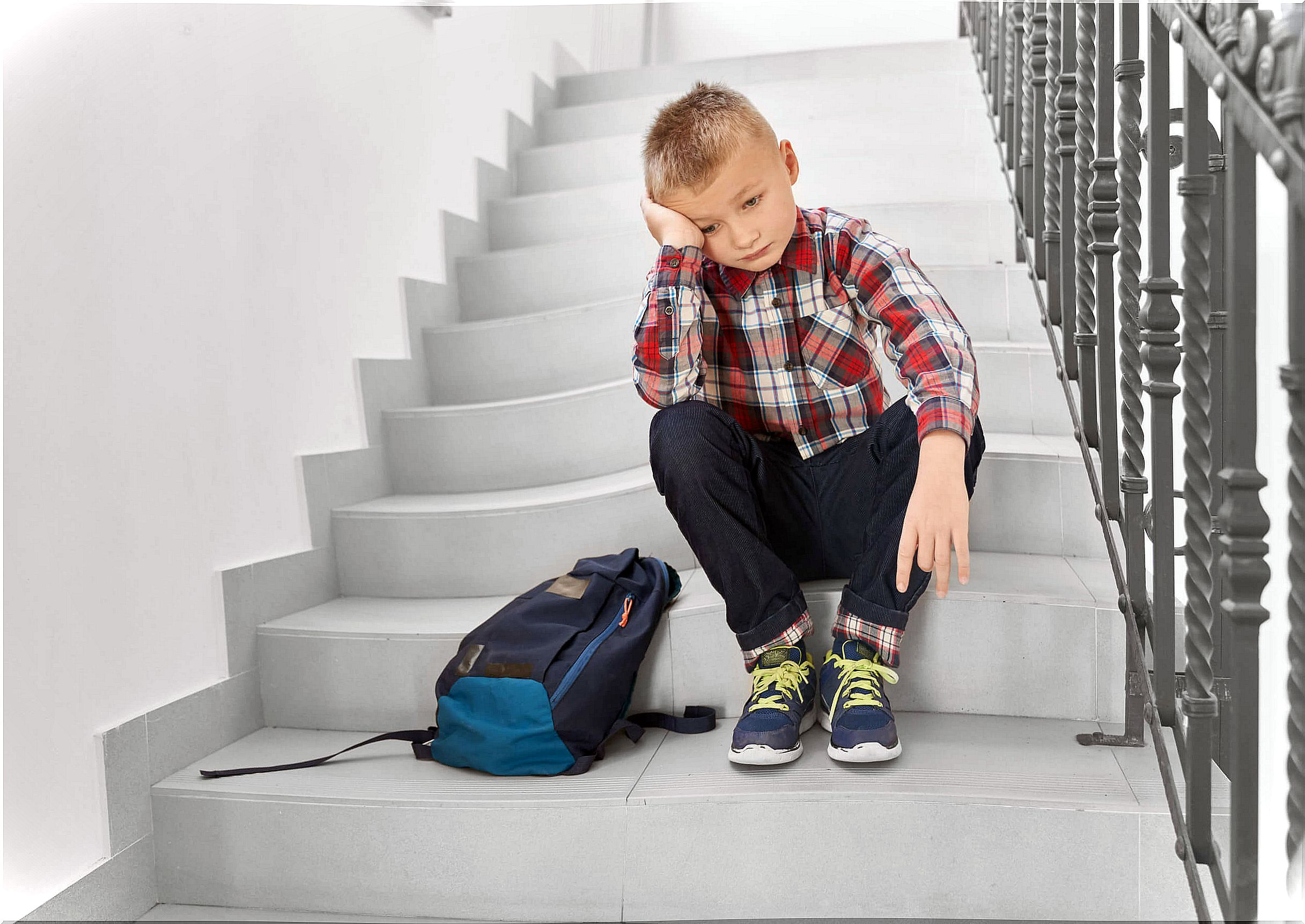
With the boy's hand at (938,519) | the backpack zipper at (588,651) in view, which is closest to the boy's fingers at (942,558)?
the boy's hand at (938,519)

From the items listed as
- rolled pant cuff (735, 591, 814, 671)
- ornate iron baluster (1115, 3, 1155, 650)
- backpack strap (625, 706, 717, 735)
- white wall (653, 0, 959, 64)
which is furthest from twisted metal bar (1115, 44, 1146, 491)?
white wall (653, 0, 959, 64)

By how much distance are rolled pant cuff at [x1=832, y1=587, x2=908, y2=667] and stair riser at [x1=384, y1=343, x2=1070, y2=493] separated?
0.68 meters

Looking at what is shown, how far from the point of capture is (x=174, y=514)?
1.52 meters

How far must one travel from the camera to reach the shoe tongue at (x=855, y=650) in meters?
1.30

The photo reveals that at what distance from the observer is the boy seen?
1233mm

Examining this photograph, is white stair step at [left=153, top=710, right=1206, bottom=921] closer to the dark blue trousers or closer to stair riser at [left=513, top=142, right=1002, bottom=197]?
the dark blue trousers

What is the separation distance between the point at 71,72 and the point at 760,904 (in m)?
1.41

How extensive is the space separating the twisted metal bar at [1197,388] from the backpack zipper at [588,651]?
0.75 meters

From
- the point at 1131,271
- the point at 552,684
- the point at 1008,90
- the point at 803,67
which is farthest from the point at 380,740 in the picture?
the point at 803,67

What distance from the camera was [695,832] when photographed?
1.18 metres

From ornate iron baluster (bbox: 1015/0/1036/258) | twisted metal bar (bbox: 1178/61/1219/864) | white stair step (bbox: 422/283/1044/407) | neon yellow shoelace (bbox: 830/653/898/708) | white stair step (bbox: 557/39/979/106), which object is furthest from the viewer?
white stair step (bbox: 557/39/979/106)

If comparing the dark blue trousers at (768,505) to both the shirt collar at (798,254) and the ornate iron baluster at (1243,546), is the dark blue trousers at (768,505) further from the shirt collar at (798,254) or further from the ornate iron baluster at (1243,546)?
the ornate iron baluster at (1243,546)

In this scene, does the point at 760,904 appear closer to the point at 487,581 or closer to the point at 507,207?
the point at 487,581

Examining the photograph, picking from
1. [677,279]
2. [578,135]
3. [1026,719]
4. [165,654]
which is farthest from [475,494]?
[578,135]
